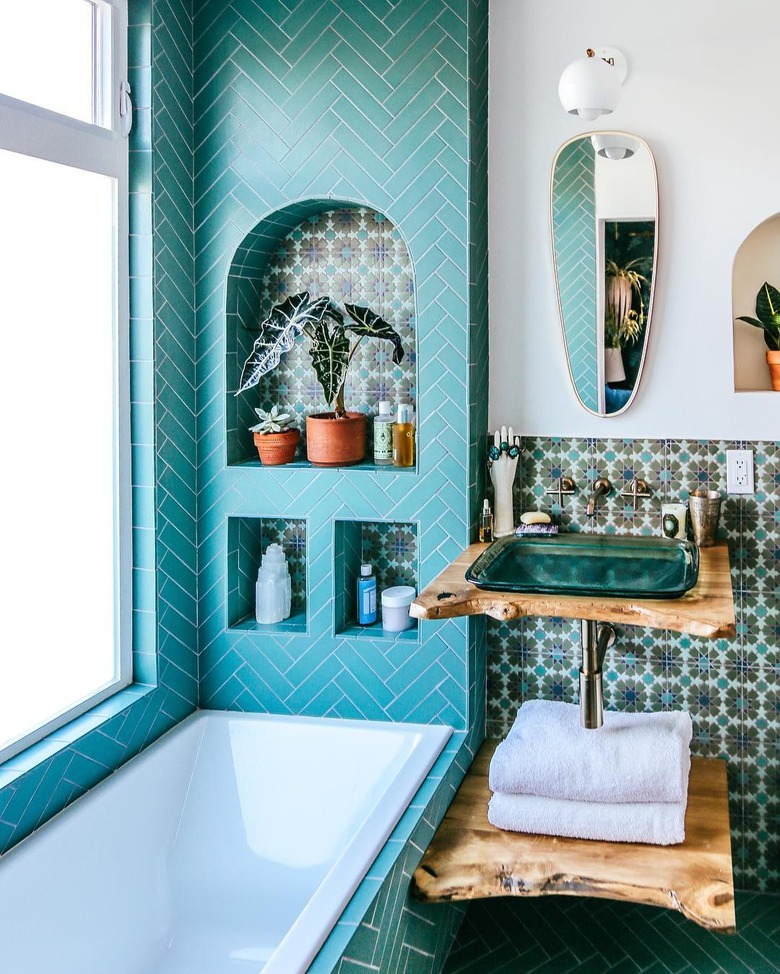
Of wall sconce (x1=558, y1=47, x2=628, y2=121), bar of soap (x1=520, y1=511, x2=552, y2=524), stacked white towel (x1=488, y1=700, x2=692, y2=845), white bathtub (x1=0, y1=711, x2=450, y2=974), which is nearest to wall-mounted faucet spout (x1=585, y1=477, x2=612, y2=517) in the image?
bar of soap (x1=520, y1=511, x2=552, y2=524)

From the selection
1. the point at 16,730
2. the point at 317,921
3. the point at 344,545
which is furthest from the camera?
the point at 344,545

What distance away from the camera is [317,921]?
163 centimetres

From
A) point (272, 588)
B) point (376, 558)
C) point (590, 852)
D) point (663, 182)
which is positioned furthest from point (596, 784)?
point (663, 182)

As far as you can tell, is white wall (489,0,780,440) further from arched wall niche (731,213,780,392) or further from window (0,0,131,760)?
window (0,0,131,760)

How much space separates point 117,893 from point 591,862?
1080mm

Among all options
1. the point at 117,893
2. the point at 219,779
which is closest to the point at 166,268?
the point at 219,779

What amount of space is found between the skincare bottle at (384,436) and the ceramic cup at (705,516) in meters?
0.86

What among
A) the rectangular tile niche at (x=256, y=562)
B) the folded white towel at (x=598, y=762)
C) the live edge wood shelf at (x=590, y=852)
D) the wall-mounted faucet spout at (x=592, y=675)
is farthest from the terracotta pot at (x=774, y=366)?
the rectangular tile niche at (x=256, y=562)

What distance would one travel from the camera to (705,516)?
251 cm

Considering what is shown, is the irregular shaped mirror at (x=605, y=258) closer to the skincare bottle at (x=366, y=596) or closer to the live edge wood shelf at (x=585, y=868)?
the skincare bottle at (x=366, y=596)

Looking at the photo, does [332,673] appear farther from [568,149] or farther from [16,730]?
[568,149]

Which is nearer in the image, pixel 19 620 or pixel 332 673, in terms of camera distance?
pixel 19 620

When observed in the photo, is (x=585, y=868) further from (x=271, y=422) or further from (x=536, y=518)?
(x=271, y=422)

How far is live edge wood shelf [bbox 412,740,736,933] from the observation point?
1962 mm
